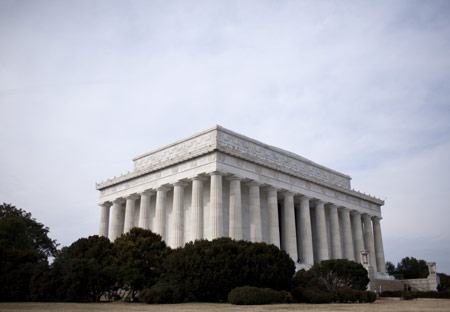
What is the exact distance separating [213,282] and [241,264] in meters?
2.69

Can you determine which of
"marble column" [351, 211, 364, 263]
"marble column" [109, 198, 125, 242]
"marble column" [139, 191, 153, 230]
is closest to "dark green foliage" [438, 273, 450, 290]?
"marble column" [351, 211, 364, 263]

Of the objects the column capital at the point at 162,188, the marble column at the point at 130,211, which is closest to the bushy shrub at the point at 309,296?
the column capital at the point at 162,188

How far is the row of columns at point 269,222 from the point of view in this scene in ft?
157

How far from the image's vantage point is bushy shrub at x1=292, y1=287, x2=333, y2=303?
31455 millimetres

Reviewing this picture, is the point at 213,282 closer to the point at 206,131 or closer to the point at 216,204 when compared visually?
the point at 216,204

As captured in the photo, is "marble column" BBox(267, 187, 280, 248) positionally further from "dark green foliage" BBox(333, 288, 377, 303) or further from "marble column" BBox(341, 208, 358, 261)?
"dark green foliage" BBox(333, 288, 377, 303)

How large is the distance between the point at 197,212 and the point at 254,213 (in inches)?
275

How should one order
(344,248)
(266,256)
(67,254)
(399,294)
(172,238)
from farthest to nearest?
1. (344,248)
2. (172,238)
3. (399,294)
4. (67,254)
5. (266,256)

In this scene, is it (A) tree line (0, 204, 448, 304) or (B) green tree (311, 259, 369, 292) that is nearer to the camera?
(A) tree line (0, 204, 448, 304)

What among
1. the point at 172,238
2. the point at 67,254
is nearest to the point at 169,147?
the point at 172,238

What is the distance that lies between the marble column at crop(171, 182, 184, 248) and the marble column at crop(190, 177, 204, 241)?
184 cm

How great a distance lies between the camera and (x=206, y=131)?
5400 cm

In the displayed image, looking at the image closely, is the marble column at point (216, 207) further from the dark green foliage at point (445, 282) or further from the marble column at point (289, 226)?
the dark green foliage at point (445, 282)

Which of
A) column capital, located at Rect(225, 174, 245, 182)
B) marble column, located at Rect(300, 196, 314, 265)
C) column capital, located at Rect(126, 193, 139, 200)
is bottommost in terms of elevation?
marble column, located at Rect(300, 196, 314, 265)
